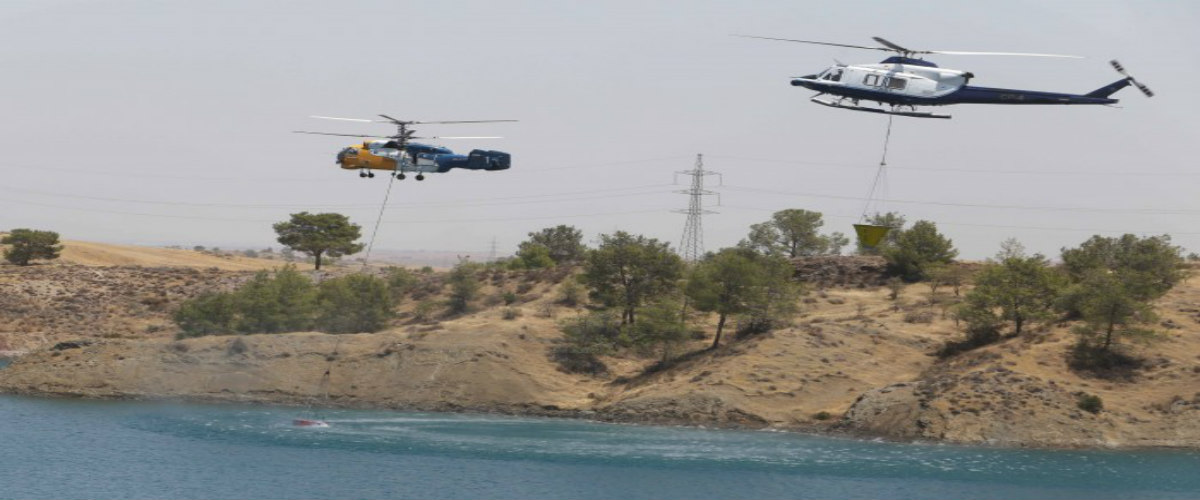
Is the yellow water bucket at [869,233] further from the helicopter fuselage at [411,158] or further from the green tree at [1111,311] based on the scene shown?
the green tree at [1111,311]

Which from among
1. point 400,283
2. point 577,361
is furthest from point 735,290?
point 400,283

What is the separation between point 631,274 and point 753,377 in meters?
21.4

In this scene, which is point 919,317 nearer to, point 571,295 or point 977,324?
point 977,324

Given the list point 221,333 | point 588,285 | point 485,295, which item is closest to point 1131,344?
point 588,285

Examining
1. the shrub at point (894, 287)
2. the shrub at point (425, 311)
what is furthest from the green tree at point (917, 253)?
the shrub at point (425, 311)

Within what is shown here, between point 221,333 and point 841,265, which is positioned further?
point 841,265

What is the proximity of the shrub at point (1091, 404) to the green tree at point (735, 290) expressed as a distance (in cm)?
2671

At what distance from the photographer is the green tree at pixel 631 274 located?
120 meters

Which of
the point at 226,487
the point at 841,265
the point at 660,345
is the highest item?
the point at 841,265

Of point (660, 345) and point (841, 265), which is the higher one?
point (841, 265)

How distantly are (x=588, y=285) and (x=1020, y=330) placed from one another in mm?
38616

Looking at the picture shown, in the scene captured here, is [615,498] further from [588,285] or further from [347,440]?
[588,285]

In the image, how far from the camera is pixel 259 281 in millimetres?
→ 133625

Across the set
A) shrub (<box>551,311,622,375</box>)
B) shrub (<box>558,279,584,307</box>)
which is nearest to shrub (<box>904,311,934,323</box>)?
shrub (<box>551,311,622,375</box>)
